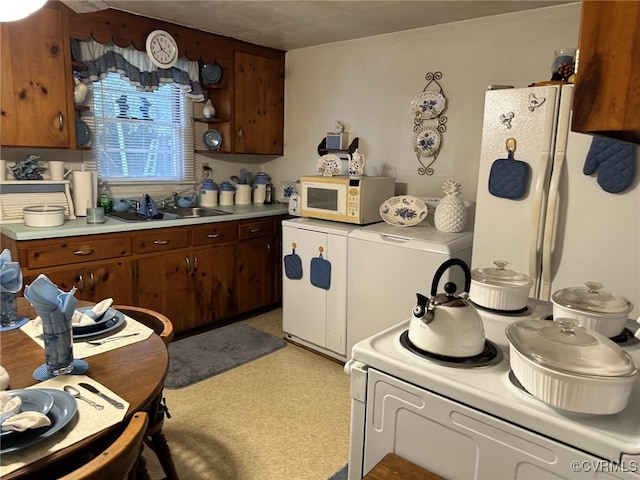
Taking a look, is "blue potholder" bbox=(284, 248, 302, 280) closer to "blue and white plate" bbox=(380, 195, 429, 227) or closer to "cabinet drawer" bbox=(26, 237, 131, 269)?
"blue and white plate" bbox=(380, 195, 429, 227)

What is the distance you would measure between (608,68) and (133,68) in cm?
340

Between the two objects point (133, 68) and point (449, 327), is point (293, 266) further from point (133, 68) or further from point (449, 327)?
point (449, 327)

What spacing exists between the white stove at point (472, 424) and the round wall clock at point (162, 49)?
9.24 ft

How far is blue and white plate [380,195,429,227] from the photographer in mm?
3021

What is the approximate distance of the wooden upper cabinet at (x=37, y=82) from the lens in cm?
262

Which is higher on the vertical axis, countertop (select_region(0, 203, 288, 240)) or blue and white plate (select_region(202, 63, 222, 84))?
blue and white plate (select_region(202, 63, 222, 84))

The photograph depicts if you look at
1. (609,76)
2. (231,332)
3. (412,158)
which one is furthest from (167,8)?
(609,76)

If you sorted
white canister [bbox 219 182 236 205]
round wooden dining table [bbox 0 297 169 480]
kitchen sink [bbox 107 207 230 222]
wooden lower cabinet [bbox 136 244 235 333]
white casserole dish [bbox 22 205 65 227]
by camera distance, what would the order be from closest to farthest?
1. round wooden dining table [bbox 0 297 169 480]
2. white casserole dish [bbox 22 205 65 227]
3. wooden lower cabinet [bbox 136 244 235 333]
4. kitchen sink [bbox 107 207 230 222]
5. white canister [bbox 219 182 236 205]

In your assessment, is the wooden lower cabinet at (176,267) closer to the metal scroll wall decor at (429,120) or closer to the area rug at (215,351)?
the area rug at (215,351)

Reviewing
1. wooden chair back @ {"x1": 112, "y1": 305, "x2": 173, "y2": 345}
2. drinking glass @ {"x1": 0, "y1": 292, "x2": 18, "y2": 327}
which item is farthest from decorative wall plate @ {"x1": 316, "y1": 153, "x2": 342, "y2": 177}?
drinking glass @ {"x1": 0, "y1": 292, "x2": 18, "y2": 327}

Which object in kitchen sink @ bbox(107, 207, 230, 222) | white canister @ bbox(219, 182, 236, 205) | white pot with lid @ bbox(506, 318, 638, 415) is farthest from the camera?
white canister @ bbox(219, 182, 236, 205)

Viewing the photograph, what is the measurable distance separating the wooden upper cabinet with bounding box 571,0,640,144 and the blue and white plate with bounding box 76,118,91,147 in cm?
325

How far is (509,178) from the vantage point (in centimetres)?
216

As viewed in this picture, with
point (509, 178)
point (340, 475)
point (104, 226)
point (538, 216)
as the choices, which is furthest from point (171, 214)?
point (538, 216)
